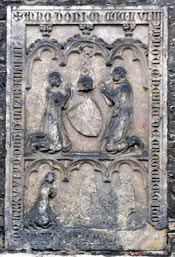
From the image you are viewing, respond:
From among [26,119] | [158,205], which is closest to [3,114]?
[26,119]

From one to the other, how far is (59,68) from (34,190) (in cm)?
99

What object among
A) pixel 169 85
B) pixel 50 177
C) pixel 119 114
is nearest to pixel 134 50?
pixel 169 85

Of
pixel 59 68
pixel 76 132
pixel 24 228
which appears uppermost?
pixel 59 68

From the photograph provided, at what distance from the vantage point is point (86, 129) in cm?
776

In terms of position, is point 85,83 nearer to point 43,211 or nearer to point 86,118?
point 86,118

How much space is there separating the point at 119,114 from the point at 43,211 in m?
0.97

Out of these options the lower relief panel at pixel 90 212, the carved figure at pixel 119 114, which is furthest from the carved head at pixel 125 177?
the carved figure at pixel 119 114

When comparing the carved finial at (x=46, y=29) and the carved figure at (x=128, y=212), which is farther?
the carved finial at (x=46, y=29)

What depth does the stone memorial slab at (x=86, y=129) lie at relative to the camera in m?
7.71

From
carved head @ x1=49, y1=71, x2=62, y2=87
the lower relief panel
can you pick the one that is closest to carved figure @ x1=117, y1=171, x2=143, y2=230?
the lower relief panel

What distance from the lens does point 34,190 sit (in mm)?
7770

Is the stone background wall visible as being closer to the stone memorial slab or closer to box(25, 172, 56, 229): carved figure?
the stone memorial slab

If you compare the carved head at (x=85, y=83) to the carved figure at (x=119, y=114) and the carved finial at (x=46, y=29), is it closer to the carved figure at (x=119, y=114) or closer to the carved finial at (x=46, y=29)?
the carved figure at (x=119, y=114)

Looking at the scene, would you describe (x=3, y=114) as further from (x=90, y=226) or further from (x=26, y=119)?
(x=90, y=226)
